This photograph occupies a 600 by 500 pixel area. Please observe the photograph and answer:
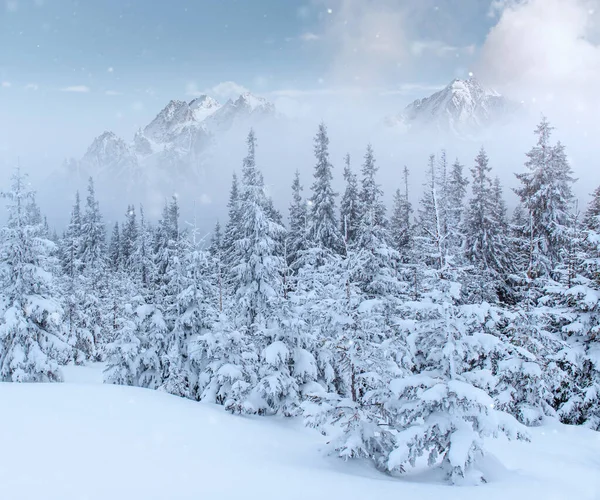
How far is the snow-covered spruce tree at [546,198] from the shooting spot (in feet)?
85.0

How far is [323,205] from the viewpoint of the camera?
3675 cm

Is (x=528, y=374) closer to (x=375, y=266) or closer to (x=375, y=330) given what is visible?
(x=375, y=330)

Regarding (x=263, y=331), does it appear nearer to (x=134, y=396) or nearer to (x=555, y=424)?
(x=134, y=396)

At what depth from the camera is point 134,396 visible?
15.0 meters

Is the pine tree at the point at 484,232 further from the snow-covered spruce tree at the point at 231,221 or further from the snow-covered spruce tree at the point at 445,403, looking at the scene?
the snow-covered spruce tree at the point at 231,221

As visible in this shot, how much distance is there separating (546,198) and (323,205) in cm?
1736

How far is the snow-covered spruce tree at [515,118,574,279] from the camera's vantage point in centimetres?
2592

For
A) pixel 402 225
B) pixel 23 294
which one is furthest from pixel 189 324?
pixel 402 225

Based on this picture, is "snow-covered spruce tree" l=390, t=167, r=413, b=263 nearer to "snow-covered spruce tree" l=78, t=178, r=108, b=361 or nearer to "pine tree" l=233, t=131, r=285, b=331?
"pine tree" l=233, t=131, r=285, b=331

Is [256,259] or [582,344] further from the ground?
[256,259]

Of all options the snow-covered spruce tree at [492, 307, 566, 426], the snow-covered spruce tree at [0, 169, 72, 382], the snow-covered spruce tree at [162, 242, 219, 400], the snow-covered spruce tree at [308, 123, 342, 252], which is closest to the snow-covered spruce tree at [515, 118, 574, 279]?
the snow-covered spruce tree at [492, 307, 566, 426]

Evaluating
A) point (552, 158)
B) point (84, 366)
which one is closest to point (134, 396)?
point (552, 158)

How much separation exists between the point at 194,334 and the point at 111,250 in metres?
71.6

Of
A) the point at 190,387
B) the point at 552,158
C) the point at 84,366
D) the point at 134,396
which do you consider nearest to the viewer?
the point at 134,396
